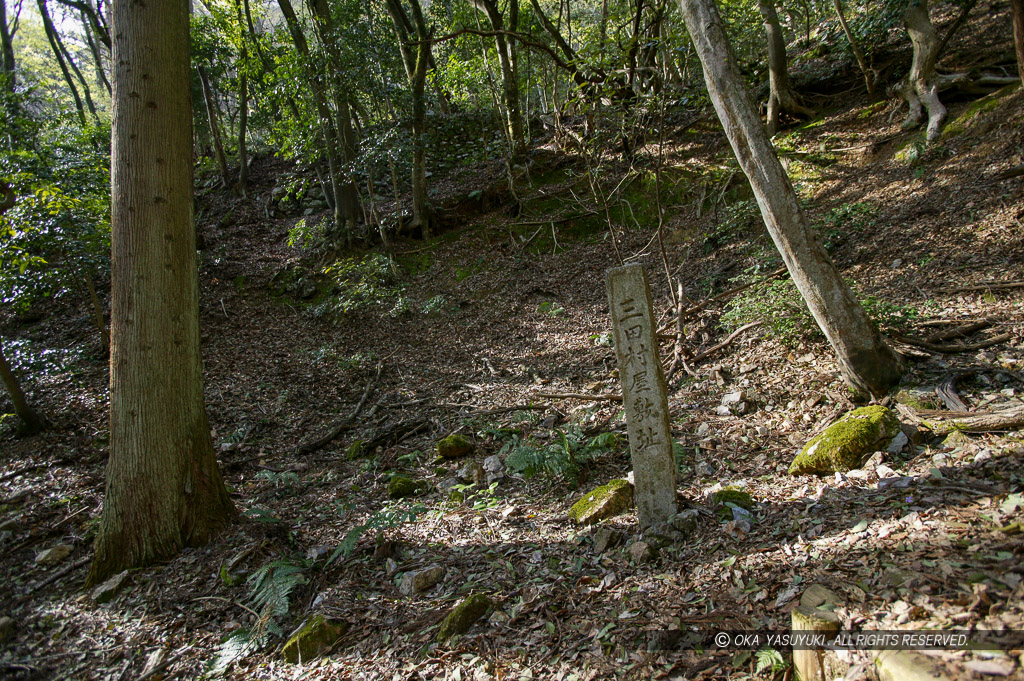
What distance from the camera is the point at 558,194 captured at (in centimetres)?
1319

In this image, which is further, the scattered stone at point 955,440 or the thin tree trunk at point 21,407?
the thin tree trunk at point 21,407

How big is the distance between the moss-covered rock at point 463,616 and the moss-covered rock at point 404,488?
2165mm

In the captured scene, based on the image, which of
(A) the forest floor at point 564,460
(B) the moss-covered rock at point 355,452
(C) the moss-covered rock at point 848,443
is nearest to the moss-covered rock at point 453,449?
(A) the forest floor at point 564,460

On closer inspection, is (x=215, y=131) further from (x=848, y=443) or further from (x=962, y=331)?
(x=962, y=331)

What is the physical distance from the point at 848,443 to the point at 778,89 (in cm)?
1008

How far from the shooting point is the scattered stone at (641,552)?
10.6 feet

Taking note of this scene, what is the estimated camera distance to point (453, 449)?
5.74 m

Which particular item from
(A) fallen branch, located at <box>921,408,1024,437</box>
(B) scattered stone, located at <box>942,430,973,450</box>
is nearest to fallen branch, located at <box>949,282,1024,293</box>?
(A) fallen branch, located at <box>921,408,1024,437</box>

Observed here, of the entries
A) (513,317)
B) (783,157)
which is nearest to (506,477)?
(513,317)

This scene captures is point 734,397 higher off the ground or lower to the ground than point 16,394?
lower

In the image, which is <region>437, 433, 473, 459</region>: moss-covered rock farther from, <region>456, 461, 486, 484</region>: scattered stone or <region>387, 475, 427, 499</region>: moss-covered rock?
<region>387, 475, 427, 499</region>: moss-covered rock

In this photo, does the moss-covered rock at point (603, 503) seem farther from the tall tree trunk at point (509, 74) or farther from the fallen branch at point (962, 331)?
the tall tree trunk at point (509, 74)

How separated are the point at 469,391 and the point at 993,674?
621cm

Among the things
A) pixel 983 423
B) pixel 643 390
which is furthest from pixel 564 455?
pixel 983 423
